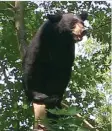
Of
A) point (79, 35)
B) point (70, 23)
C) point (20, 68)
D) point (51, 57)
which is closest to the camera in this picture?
point (79, 35)

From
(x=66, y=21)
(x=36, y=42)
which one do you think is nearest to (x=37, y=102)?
(x=36, y=42)

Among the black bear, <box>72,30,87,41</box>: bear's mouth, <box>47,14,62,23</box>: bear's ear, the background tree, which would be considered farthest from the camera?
the background tree

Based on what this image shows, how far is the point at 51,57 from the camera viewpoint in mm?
4340

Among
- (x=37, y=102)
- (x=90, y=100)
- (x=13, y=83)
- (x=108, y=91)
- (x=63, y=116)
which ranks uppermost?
(x=63, y=116)

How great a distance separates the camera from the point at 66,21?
4289mm

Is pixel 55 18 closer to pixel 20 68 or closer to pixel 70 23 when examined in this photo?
pixel 70 23

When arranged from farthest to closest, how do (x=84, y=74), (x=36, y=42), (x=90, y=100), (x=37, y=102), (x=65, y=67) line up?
(x=90, y=100) → (x=84, y=74) → (x=65, y=67) → (x=36, y=42) → (x=37, y=102)

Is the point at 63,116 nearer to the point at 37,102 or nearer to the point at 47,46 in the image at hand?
the point at 37,102

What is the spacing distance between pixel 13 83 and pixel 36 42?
3.20 m

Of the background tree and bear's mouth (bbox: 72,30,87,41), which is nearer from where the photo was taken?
bear's mouth (bbox: 72,30,87,41)

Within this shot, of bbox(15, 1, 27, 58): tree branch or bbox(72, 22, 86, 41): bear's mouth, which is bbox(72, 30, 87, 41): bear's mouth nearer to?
bbox(72, 22, 86, 41): bear's mouth

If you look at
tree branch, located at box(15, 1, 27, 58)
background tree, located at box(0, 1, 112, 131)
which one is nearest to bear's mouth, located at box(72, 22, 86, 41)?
tree branch, located at box(15, 1, 27, 58)

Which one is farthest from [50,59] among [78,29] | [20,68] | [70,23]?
[20,68]

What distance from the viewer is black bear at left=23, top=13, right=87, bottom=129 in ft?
13.5
